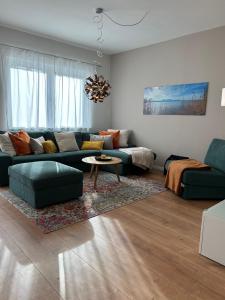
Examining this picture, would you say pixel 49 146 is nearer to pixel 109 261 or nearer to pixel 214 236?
pixel 109 261

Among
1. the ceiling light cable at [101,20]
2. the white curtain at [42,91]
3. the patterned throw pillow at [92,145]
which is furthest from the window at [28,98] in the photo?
the ceiling light cable at [101,20]

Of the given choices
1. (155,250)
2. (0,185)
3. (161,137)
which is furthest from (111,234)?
(161,137)

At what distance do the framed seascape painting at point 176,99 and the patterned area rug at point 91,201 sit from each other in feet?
5.18

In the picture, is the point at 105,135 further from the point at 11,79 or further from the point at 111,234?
the point at 111,234

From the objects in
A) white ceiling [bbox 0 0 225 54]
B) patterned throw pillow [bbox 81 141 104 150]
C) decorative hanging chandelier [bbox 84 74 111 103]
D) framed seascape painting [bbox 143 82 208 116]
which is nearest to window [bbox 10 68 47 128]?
white ceiling [bbox 0 0 225 54]

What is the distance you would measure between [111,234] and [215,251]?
986 mm

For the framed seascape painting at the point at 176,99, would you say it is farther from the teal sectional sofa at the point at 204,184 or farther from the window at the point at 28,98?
the window at the point at 28,98

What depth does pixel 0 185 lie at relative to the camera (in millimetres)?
3654

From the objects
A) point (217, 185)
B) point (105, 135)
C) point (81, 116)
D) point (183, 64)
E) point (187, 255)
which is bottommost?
point (187, 255)

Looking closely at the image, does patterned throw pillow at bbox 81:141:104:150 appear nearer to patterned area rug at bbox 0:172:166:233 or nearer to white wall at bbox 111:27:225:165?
patterned area rug at bbox 0:172:166:233

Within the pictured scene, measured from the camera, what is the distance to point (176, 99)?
467 centimetres

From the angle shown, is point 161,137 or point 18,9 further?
point 161,137

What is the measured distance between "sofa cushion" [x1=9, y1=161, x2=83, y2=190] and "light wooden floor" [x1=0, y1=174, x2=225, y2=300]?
16.5 inches

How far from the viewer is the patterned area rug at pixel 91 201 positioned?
2.63 metres
